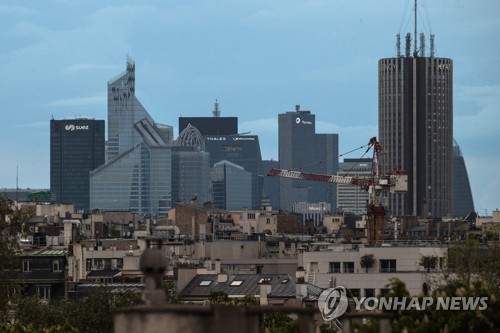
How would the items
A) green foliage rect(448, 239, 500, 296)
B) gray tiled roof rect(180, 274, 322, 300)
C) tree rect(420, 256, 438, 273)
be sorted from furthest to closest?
gray tiled roof rect(180, 274, 322, 300) < tree rect(420, 256, 438, 273) < green foliage rect(448, 239, 500, 296)

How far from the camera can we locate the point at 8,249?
285 feet

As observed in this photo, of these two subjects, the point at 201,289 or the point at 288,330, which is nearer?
the point at 288,330

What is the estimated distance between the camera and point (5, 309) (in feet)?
271

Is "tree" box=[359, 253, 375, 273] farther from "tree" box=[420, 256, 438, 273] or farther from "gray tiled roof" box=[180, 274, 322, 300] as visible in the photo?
"tree" box=[420, 256, 438, 273]

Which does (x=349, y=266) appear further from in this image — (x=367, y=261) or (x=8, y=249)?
(x=8, y=249)

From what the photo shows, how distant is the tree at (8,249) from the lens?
8319 centimetres

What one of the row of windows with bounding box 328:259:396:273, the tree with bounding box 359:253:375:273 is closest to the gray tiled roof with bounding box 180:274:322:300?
the row of windows with bounding box 328:259:396:273

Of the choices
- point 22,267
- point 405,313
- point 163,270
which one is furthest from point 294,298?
point 163,270

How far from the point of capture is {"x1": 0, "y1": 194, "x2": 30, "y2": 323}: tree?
83.2 metres

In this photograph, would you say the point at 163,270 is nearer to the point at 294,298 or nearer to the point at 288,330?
the point at 288,330

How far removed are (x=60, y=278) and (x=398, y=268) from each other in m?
25.7

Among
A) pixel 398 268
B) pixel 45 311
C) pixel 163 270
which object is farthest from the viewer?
pixel 398 268

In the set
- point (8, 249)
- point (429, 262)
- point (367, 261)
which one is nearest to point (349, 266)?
point (367, 261)

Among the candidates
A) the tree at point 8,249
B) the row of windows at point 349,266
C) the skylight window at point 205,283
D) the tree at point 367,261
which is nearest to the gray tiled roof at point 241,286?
the skylight window at point 205,283
